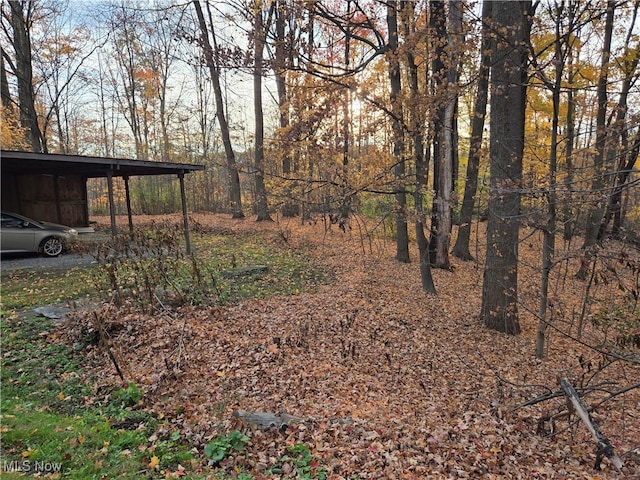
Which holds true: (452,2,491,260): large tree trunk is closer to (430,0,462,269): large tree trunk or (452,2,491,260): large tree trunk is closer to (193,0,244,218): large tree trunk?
(430,0,462,269): large tree trunk

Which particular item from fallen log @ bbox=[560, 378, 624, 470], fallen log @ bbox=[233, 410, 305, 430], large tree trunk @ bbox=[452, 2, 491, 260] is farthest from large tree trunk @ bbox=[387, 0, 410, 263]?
fallen log @ bbox=[233, 410, 305, 430]

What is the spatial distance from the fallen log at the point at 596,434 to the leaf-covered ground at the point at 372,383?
39 centimetres

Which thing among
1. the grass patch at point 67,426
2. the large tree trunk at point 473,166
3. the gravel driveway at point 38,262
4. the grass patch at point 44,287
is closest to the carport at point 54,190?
the gravel driveway at point 38,262

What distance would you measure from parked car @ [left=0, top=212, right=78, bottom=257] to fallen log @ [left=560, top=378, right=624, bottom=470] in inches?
489

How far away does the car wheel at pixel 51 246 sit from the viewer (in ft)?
35.5

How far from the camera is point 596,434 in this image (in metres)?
2.98

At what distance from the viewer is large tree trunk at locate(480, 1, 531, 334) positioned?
21.1 ft

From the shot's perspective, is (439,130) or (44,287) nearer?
(44,287)

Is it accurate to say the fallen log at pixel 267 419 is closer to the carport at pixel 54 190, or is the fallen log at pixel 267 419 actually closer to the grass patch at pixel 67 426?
the grass patch at pixel 67 426

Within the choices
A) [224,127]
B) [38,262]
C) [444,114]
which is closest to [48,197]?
[38,262]

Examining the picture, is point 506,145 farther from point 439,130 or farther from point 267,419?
point 267,419

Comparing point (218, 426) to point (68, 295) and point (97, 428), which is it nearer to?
point (97, 428)

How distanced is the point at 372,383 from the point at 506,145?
4.75 metres

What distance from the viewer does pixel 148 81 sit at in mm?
27000
